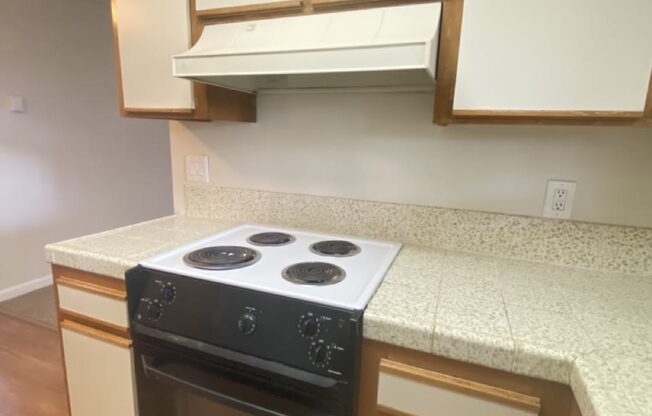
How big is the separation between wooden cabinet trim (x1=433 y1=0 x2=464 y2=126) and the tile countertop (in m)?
0.46

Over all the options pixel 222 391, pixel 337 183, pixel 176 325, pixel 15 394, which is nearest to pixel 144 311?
pixel 176 325

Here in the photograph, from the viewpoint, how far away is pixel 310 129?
1407 millimetres

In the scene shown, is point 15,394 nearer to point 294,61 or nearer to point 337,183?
point 337,183

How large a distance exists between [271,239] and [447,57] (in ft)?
2.63

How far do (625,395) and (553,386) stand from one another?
5.9 inches

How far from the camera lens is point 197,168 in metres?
1.63

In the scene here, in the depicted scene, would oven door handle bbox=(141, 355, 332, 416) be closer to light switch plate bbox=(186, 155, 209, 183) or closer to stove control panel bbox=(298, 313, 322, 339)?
stove control panel bbox=(298, 313, 322, 339)

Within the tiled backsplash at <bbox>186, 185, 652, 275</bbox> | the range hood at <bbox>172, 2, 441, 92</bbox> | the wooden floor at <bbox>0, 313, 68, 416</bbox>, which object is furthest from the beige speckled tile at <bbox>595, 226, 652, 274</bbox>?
the wooden floor at <bbox>0, 313, 68, 416</bbox>

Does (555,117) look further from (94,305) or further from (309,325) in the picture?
(94,305)

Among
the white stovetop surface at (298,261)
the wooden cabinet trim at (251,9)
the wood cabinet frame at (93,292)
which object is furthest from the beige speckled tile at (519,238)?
the wood cabinet frame at (93,292)

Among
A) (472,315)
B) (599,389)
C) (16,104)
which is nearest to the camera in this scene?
(599,389)

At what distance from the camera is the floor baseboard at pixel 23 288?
8.26 feet

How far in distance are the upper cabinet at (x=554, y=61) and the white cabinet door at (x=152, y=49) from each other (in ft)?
2.90

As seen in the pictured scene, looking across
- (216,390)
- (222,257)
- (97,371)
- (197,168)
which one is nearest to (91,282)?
(97,371)
